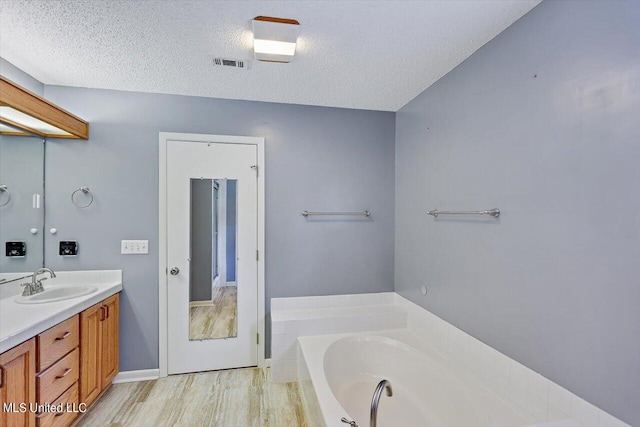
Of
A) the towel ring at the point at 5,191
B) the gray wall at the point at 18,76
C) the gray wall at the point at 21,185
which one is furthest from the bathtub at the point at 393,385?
the gray wall at the point at 18,76

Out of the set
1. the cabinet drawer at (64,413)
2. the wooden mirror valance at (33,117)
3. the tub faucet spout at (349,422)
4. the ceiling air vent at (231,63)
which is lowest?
the cabinet drawer at (64,413)

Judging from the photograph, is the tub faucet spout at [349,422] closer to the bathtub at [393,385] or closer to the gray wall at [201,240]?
the bathtub at [393,385]

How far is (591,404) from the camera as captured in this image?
1170 mm

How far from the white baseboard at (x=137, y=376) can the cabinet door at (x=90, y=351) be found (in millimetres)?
300

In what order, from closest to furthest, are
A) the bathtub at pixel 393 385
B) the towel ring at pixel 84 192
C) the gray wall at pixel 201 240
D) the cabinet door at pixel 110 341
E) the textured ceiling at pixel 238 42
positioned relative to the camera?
the textured ceiling at pixel 238 42
the bathtub at pixel 393 385
the cabinet door at pixel 110 341
the towel ring at pixel 84 192
the gray wall at pixel 201 240

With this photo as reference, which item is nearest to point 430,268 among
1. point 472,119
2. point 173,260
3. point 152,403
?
point 472,119

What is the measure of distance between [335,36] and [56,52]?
1.82 meters

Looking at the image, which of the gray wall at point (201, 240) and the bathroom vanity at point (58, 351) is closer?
the bathroom vanity at point (58, 351)

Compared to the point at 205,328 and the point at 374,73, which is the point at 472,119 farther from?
the point at 205,328

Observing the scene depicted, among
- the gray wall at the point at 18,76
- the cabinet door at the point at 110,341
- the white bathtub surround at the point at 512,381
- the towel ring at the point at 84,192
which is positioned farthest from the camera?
the towel ring at the point at 84,192

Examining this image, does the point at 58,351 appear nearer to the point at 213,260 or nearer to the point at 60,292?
the point at 60,292

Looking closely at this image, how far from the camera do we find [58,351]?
171 centimetres

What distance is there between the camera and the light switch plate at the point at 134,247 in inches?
95.4

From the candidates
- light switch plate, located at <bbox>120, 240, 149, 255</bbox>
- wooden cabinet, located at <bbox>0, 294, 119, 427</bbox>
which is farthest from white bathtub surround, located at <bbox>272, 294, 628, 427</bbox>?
wooden cabinet, located at <bbox>0, 294, 119, 427</bbox>
